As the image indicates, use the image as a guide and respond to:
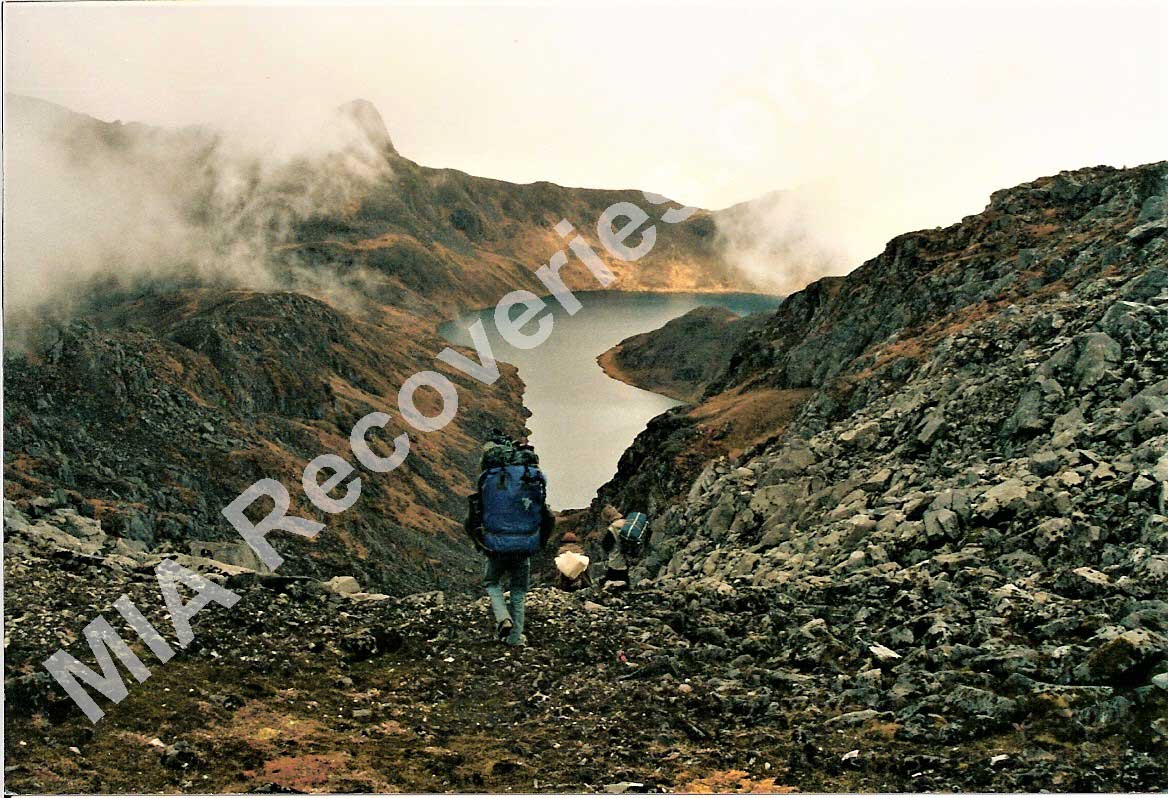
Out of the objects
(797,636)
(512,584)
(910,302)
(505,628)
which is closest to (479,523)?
(512,584)

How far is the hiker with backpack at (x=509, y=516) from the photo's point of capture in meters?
14.0

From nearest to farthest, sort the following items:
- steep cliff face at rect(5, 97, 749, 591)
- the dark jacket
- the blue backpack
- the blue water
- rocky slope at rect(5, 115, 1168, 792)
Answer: rocky slope at rect(5, 115, 1168, 792)
the blue backpack
the dark jacket
steep cliff face at rect(5, 97, 749, 591)
the blue water

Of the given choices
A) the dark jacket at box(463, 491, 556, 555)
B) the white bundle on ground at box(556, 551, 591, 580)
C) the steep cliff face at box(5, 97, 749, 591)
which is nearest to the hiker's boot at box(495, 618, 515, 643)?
the dark jacket at box(463, 491, 556, 555)

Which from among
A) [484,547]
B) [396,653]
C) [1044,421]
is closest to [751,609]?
[484,547]

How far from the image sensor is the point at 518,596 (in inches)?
574

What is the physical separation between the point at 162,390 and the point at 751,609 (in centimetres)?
5884

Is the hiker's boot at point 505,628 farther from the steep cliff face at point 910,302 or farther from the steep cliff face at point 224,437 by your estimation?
the steep cliff face at point 224,437

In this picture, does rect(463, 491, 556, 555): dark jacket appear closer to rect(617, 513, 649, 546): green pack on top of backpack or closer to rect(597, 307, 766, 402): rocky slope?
rect(617, 513, 649, 546): green pack on top of backpack

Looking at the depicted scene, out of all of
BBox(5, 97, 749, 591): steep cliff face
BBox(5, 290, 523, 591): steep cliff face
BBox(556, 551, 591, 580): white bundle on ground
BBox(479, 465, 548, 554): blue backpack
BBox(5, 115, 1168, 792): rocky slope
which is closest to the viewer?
BBox(5, 115, 1168, 792): rocky slope

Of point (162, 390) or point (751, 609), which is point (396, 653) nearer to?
point (751, 609)

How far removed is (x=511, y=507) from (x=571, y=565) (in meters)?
5.08

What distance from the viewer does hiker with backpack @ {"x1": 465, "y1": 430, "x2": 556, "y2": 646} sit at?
1404cm

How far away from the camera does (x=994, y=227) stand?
48344mm

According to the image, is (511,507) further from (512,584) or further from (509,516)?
(512,584)
